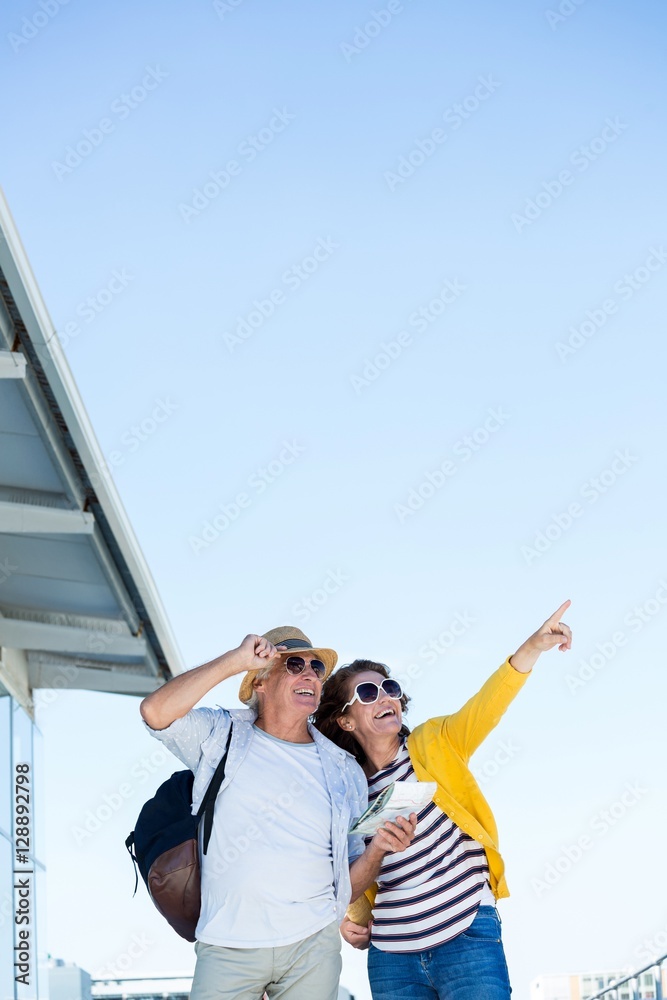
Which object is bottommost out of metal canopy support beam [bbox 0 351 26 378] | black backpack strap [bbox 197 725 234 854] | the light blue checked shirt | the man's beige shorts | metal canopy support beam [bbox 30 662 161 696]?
metal canopy support beam [bbox 30 662 161 696]

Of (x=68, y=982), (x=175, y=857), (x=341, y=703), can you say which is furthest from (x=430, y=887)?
(x=68, y=982)

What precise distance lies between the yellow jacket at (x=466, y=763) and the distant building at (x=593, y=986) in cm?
843

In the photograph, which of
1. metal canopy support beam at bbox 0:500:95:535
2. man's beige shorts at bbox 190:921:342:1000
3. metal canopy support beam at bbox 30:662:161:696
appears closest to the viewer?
man's beige shorts at bbox 190:921:342:1000

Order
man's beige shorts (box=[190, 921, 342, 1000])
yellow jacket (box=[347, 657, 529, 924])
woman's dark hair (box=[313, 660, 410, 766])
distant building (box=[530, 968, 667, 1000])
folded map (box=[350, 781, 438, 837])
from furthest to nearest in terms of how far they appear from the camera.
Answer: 1. distant building (box=[530, 968, 667, 1000])
2. woman's dark hair (box=[313, 660, 410, 766])
3. yellow jacket (box=[347, 657, 529, 924])
4. folded map (box=[350, 781, 438, 837])
5. man's beige shorts (box=[190, 921, 342, 1000])

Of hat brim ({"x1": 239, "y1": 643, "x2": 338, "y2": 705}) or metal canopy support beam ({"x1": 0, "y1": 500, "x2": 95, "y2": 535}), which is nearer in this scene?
hat brim ({"x1": 239, "y1": 643, "x2": 338, "y2": 705})

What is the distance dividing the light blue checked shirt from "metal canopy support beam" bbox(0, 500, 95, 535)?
587cm

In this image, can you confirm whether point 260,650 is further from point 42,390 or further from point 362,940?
point 42,390

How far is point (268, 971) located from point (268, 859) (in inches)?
13.8

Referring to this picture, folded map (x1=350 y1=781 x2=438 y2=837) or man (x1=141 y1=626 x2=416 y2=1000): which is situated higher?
folded map (x1=350 y1=781 x2=438 y2=837)

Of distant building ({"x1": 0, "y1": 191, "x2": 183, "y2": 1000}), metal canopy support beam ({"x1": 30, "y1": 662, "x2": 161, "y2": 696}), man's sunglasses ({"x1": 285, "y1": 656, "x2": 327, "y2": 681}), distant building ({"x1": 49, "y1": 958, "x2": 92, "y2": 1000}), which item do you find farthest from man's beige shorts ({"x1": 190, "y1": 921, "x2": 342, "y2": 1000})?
distant building ({"x1": 49, "y1": 958, "x2": 92, "y2": 1000})

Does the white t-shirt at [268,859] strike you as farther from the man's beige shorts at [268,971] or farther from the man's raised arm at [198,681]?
the man's raised arm at [198,681]

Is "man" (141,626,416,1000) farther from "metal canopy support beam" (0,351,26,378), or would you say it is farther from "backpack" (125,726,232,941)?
"metal canopy support beam" (0,351,26,378)

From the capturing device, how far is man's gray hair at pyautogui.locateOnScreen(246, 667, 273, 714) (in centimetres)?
425

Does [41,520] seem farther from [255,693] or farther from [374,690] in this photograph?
[374,690]
